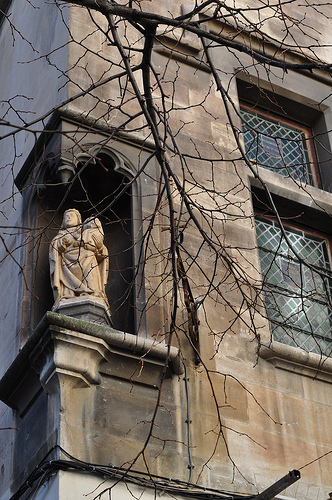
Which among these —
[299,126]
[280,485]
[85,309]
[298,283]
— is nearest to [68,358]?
[85,309]

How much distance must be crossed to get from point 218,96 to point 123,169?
223cm

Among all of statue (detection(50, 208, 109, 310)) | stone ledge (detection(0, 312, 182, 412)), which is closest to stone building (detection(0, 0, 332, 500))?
stone ledge (detection(0, 312, 182, 412))

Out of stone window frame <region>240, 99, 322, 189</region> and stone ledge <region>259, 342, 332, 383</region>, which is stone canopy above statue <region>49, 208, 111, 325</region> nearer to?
stone ledge <region>259, 342, 332, 383</region>

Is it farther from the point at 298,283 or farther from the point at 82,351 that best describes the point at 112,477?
the point at 298,283

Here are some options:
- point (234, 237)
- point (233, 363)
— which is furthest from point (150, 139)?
point (233, 363)

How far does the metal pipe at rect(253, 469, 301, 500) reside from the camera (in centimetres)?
713

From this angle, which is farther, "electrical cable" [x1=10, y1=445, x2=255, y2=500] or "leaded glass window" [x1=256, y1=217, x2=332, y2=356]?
"leaded glass window" [x1=256, y1=217, x2=332, y2=356]

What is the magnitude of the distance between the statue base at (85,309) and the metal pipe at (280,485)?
207 centimetres

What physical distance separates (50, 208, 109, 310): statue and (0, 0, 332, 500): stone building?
22 cm

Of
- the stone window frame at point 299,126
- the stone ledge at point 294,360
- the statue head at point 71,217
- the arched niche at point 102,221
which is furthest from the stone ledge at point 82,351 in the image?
the stone window frame at point 299,126

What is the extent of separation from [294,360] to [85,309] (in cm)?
219

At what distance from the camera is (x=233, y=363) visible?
9.25m

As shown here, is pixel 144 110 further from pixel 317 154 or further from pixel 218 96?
pixel 317 154

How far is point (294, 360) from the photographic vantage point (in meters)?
9.50
